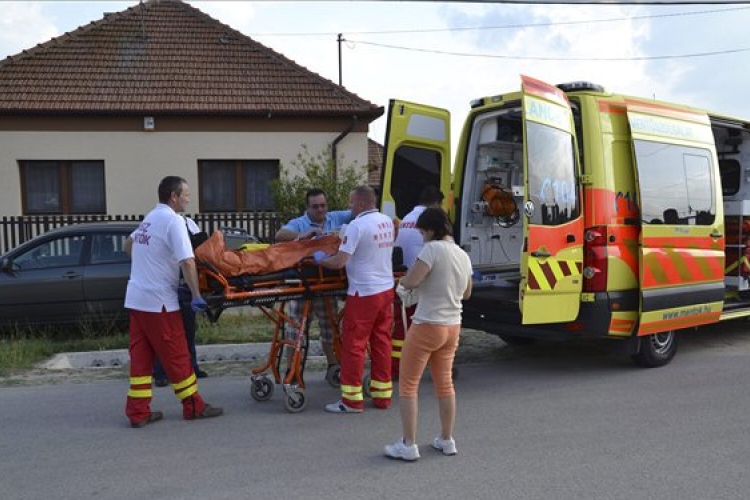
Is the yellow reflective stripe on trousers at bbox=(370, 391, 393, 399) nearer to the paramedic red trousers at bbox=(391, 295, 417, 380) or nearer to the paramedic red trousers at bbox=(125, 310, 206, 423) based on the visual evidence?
the paramedic red trousers at bbox=(391, 295, 417, 380)

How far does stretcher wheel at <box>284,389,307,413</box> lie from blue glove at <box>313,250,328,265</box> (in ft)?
3.50

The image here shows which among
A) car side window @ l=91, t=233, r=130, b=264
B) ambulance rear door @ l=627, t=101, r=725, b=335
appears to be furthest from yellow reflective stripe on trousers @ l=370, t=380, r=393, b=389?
car side window @ l=91, t=233, r=130, b=264

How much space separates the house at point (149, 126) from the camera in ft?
49.4

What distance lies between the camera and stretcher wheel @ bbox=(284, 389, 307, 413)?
5398mm

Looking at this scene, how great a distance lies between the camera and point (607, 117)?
6.28 m

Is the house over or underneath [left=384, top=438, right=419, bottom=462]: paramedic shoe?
over

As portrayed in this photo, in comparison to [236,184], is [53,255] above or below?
below

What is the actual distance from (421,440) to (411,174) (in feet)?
10.4

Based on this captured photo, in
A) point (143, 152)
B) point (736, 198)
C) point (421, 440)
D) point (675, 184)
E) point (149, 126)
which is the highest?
point (149, 126)

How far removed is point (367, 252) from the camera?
5.28 meters

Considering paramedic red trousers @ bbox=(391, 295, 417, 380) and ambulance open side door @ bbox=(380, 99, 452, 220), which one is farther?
ambulance open side door @ bbox=(380, 99, 452, 220)

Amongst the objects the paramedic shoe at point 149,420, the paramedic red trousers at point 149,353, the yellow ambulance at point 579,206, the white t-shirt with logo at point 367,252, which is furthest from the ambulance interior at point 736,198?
the paramedic shoe at point 149,420

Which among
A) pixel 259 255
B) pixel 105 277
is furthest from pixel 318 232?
A: pixel 105 277

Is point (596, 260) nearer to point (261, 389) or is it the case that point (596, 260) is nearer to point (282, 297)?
point (282, 297)
